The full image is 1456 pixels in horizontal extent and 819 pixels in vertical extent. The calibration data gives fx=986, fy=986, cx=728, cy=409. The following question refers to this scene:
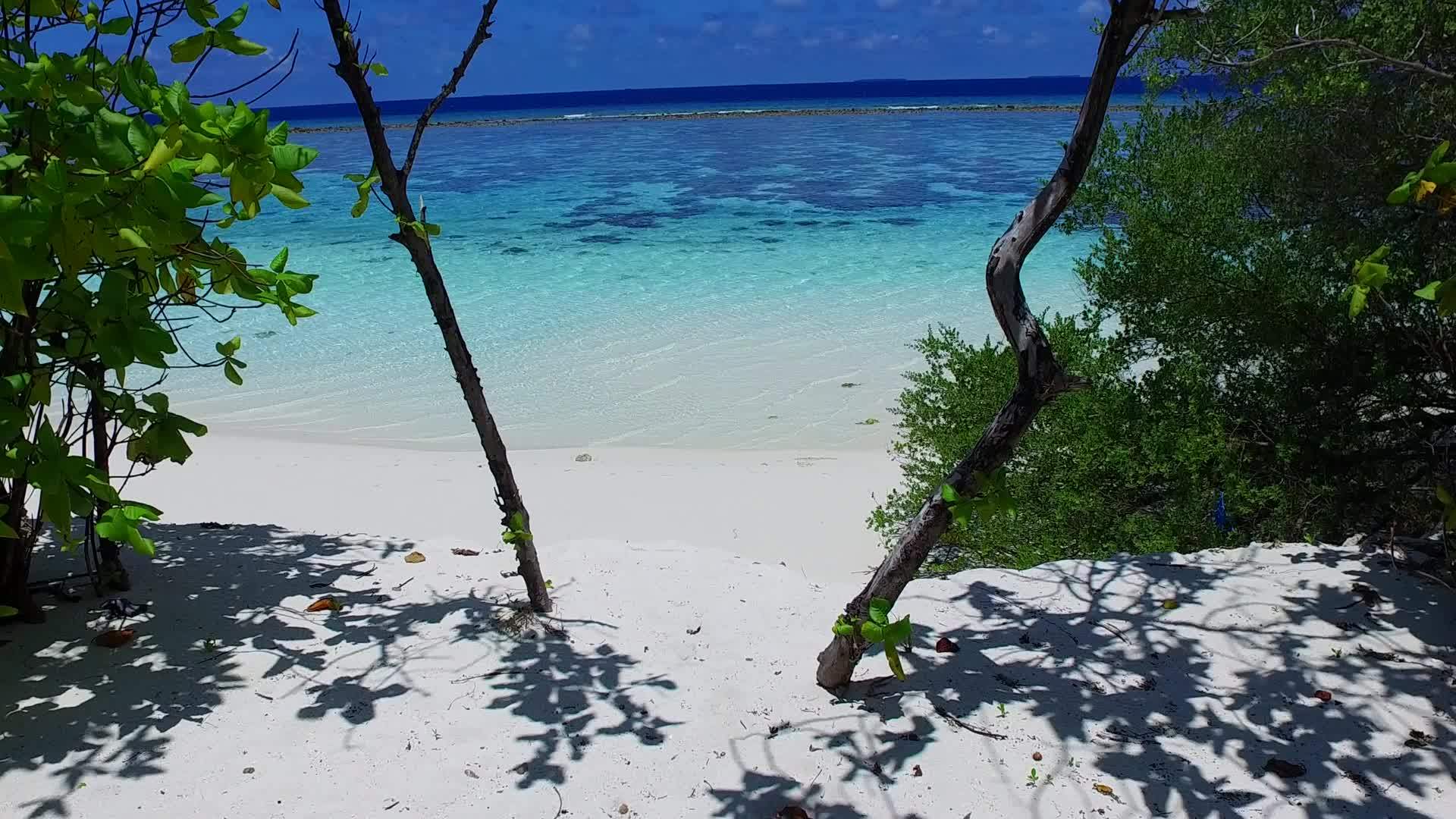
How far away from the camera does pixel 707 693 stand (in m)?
3.23

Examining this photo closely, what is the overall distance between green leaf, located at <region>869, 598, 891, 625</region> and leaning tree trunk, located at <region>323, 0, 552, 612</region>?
1389 mm

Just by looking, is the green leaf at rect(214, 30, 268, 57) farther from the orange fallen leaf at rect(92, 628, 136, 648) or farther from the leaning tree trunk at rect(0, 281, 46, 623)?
the orange fallen leaf at rect(92, 628, 136, 648)

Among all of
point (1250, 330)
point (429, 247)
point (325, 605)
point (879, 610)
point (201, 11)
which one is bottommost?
point (325, 605)

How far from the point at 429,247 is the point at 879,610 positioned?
1909mm

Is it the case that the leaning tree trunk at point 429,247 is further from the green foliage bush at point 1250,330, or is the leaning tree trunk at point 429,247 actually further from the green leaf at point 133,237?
the green foliage bush at point 1250,330

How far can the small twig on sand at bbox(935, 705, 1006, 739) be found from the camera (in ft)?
9.53

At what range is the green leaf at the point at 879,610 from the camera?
2.74 meters

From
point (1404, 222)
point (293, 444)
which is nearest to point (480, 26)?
point (1404, 222)

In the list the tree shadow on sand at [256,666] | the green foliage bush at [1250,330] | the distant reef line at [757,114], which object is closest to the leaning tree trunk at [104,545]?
the tree shadow on sand at [256,666]

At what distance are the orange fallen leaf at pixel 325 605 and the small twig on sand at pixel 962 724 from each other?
2307 millimetres

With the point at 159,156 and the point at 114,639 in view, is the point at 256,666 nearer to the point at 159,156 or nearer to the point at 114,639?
the point at 114,639

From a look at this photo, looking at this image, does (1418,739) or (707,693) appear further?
(707,693)

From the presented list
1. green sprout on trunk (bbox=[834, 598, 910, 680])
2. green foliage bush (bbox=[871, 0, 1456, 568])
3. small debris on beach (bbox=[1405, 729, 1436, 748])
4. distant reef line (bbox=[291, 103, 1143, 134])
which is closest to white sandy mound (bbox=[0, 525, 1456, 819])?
small debris on beach (bbox=[1405, 729, 1436, 748])

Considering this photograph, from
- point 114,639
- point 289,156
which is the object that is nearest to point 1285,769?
point 289,156
